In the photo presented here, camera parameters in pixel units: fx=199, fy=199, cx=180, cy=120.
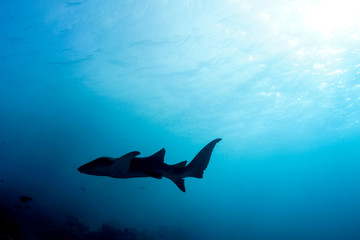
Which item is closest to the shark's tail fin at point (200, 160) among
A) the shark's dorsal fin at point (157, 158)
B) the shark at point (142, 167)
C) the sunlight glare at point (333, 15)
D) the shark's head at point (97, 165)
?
the shark at point (142, 167)

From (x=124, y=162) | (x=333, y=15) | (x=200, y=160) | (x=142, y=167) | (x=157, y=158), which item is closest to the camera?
(x=124, y=162)

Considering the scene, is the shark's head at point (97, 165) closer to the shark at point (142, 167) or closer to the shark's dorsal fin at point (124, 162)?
the shark at point (142, 167)

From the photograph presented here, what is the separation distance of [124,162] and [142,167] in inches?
22.4

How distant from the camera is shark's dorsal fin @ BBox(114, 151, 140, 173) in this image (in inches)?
153

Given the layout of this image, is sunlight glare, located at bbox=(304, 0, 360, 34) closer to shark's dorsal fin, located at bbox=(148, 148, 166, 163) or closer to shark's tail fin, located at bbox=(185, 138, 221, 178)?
shark's tail fin, located at bbox=(185, 138, 221, 178)

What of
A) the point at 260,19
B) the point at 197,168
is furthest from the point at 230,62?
the point at 197,168

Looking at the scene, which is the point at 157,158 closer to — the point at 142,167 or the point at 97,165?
the point at 142,167

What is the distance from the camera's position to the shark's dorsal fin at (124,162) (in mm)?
3876

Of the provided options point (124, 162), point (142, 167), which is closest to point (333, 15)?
point (142, 167)

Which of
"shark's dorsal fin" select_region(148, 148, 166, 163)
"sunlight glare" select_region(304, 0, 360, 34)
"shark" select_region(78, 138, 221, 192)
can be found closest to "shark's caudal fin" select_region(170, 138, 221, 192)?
"shark" select_region(78, 138, 221, 192)

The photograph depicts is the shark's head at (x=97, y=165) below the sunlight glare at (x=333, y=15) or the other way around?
below

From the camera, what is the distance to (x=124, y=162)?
156 inches

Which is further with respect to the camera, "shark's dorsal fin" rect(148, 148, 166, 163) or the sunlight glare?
the sunlight glare

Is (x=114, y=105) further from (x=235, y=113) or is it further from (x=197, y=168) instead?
(x=197, y=168)
